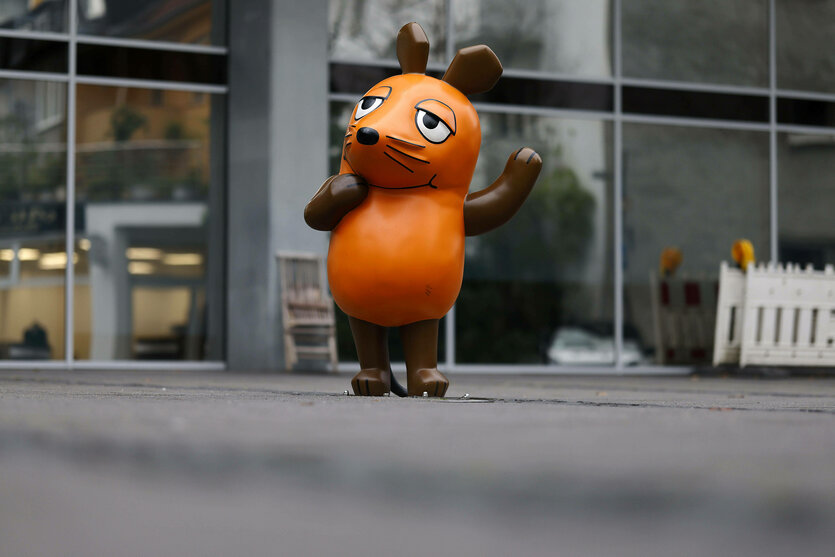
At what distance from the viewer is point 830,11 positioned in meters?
11.5

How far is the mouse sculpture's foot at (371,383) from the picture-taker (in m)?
4.15

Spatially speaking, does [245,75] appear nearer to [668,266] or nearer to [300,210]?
[300,210]

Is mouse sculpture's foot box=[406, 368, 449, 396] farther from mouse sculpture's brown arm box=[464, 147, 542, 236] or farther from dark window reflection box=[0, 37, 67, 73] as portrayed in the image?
dark window reflection box=[0, 37, 67, 73]

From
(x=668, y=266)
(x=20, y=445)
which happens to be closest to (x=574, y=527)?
(x=20, y=445)

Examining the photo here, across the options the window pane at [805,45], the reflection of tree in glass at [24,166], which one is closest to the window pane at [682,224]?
the window pane at [805,45]

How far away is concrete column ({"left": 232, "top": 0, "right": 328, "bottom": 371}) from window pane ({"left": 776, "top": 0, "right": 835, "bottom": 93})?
538 centimetres

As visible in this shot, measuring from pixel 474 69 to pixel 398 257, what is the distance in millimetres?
984

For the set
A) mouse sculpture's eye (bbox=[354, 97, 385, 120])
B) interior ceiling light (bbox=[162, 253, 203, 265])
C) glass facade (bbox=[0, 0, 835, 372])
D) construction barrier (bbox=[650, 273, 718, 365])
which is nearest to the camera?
mouse sculpture's eye (bbox=[354, 97, 385, 120])

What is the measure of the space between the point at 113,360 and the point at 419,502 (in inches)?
347

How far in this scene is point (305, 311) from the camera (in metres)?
9.25

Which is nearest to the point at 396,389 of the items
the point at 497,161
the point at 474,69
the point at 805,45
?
the point at 474,69

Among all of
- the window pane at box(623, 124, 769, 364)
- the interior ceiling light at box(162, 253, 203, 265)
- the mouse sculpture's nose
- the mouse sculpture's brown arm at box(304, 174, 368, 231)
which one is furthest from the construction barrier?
the mouse sculpture's nose

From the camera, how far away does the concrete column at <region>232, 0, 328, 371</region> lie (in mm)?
9367

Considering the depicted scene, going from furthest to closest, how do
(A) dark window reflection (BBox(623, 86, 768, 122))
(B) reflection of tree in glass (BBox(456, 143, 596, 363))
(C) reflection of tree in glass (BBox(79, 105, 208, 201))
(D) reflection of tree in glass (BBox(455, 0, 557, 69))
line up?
(A) dark window reflection (BBox(623, 86, 768, 122)) < (D) reflection of tree in glass (BBox(455, 0, 557, 69)) < (B) reflection of tree in glass (BBox(456, 143, 596, 363)) < (C) reflection of tree in glass (BBox(79, 105, 208, 201))
